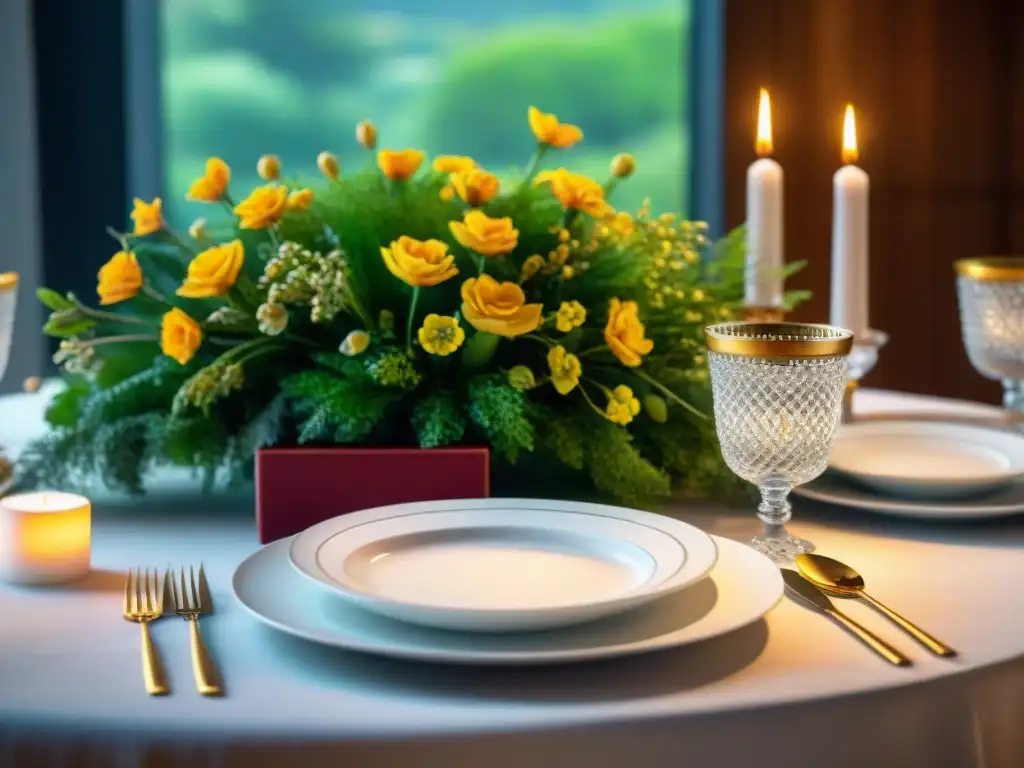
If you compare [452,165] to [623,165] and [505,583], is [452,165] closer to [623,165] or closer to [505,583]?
[623,165]

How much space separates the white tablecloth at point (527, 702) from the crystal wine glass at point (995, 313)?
54 cm

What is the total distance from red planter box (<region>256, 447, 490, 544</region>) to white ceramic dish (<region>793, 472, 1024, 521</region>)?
0.32 meters

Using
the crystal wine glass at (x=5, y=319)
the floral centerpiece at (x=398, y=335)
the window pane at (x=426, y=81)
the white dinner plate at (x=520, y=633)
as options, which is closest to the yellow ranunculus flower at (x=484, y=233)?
the floral centerpiece at (x=398, y=335)

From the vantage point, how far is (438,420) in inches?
A: 43.2

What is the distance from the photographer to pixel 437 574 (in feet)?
2.97

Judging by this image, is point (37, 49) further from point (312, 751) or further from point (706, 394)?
point (312, 751)

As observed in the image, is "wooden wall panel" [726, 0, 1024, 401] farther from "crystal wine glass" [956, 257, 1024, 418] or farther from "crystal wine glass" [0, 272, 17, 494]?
"crystal wine glass" [0, 272, 17, 494]

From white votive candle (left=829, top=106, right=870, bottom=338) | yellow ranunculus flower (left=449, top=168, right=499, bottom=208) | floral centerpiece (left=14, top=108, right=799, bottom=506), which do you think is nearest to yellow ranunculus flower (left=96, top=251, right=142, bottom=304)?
floral centerpiece (left=14, top=108, right=799, bottom=506)

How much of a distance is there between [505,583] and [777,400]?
0.25 m

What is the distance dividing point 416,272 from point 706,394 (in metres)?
0.34

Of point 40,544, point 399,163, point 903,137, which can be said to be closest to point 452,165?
point 399,163

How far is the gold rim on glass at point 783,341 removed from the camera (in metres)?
0.94

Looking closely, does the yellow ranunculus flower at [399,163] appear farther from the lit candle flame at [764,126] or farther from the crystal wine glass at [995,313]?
the crystal wine glass at [995,313]

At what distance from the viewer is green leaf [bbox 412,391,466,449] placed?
1.09 meters
